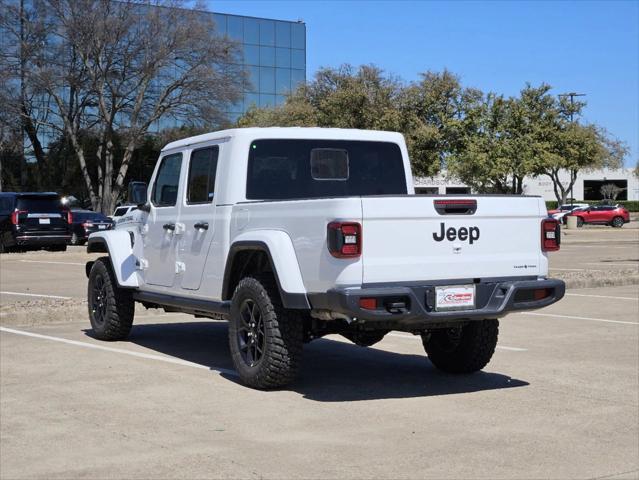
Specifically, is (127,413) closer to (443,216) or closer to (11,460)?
(11,460)

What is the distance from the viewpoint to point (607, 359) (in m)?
9.55

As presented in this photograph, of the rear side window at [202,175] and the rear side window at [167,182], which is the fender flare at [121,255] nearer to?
the rear side window at [167,182]

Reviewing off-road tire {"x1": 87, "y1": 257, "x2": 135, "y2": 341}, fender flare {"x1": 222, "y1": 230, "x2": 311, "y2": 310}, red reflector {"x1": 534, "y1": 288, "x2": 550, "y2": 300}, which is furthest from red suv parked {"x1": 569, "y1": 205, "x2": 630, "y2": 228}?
fender flare {"x1": 222, "y1": 230, "x2": 311, "y2": 310}

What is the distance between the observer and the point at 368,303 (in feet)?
23.0

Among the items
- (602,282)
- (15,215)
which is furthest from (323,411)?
(15,215)

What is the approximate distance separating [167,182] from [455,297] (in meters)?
3.58

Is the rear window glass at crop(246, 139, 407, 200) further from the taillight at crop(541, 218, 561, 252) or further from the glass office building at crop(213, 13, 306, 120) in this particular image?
the glass office building at crop(213, 13, 306, 120)

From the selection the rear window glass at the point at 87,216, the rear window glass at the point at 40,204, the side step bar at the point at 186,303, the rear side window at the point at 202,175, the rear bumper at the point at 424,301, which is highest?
the rear side window at the point at 202,175

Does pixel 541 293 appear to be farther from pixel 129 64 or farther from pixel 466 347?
pixel 129 64

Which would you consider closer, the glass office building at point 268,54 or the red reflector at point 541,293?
the red reflector at point 541,293

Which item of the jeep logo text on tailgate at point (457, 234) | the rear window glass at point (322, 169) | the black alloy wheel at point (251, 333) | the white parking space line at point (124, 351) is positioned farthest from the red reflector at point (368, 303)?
the white parking space line at point (124, 351)

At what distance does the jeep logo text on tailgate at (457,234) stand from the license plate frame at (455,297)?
35 cm

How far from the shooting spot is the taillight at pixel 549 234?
7949 millimetres

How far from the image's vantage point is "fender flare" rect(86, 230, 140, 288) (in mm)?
10202
